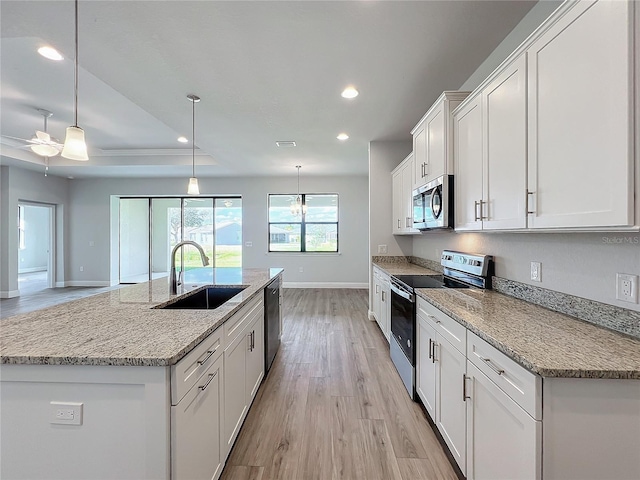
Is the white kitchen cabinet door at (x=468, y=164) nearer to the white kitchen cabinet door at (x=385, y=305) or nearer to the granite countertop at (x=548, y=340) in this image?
the granite countertop at (x=548, y=340)

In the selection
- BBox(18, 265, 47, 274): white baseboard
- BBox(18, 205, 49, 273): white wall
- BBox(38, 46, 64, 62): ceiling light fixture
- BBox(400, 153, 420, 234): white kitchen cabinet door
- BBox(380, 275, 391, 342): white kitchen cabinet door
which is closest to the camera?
BBox(38, 46, 64, 62): ceiling light fixture

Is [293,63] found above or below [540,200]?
above

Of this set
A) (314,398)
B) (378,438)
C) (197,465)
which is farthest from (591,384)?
(314,398)

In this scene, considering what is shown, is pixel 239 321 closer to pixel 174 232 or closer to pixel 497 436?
pixel 497 436

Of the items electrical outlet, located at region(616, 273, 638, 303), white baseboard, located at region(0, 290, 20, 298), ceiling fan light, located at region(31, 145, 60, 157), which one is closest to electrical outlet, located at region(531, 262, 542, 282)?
electrical outlet, located at region(616, 273, 638, 303)

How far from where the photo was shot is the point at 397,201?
13.1ft

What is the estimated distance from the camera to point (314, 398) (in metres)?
2.36

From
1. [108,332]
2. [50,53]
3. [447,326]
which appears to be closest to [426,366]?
[447,326]

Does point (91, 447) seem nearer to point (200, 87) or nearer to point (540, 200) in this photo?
point (540, 200)

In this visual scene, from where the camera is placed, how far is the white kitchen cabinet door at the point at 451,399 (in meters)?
1.47

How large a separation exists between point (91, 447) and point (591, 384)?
1746mm

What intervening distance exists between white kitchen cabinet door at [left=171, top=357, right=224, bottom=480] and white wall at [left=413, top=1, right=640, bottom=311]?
1.87 meters

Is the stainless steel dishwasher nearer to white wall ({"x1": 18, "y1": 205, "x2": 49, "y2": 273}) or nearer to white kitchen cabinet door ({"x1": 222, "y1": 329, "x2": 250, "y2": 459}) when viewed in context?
white kitchen cabinet door ({"x1": 222, "y1": 329, "x2": 250, "y2": 459})

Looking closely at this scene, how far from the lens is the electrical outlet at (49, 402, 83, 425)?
1018 mm
